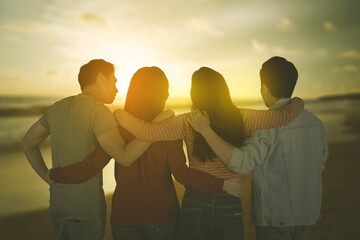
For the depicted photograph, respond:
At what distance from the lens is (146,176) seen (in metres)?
A: 2.07

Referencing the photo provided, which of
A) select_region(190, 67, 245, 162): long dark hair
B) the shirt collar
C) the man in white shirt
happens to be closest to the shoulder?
the man in white shirt

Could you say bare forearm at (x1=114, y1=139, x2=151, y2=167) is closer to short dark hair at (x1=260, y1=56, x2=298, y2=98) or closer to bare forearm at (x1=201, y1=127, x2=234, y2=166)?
bare forearm at (x1=201, y1=127, x2=234, y2=166)

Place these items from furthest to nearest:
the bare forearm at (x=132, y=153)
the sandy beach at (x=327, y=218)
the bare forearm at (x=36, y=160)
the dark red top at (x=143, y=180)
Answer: the sandy beach at (x=327, y=218) < the bare forearm at (x=36, y=160) < the dark red top at (x=143, y=180) < the bare forearm at (x=132, y=153)

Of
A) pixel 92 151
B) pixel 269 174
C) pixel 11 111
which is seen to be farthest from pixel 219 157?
pixel 11 111

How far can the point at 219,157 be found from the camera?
73.5 inches

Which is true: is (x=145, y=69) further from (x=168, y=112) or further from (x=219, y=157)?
(x=219, y=157)

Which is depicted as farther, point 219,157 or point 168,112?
point 168,112

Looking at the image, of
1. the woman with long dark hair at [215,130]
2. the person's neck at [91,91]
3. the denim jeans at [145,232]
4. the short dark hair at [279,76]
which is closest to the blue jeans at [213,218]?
the woman with long dark hair at [215,130]

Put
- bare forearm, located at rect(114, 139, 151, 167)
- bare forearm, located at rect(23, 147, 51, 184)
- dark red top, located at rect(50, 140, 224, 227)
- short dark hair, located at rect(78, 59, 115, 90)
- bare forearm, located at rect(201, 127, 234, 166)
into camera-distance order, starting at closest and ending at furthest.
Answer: bare forearm, located at rect(201, 127, 234, 166)
bare forearm, located at rect(114, 139, 151, 167)
dark red top, located at rect(50, 140, 224, 227)
short dark hair, located at rect(78, 59, 115, 90)
bare forearm, located at rect(23, 147, 51, 184)

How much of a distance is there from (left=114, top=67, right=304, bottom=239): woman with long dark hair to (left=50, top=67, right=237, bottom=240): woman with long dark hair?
Result: 8cm

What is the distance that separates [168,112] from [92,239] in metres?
1.11

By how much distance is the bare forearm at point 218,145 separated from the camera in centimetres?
184

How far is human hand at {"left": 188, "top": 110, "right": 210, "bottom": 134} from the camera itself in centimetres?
187

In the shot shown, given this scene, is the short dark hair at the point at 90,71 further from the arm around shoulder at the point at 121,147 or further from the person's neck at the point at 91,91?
the arm around shoulder at the point at 121,147
